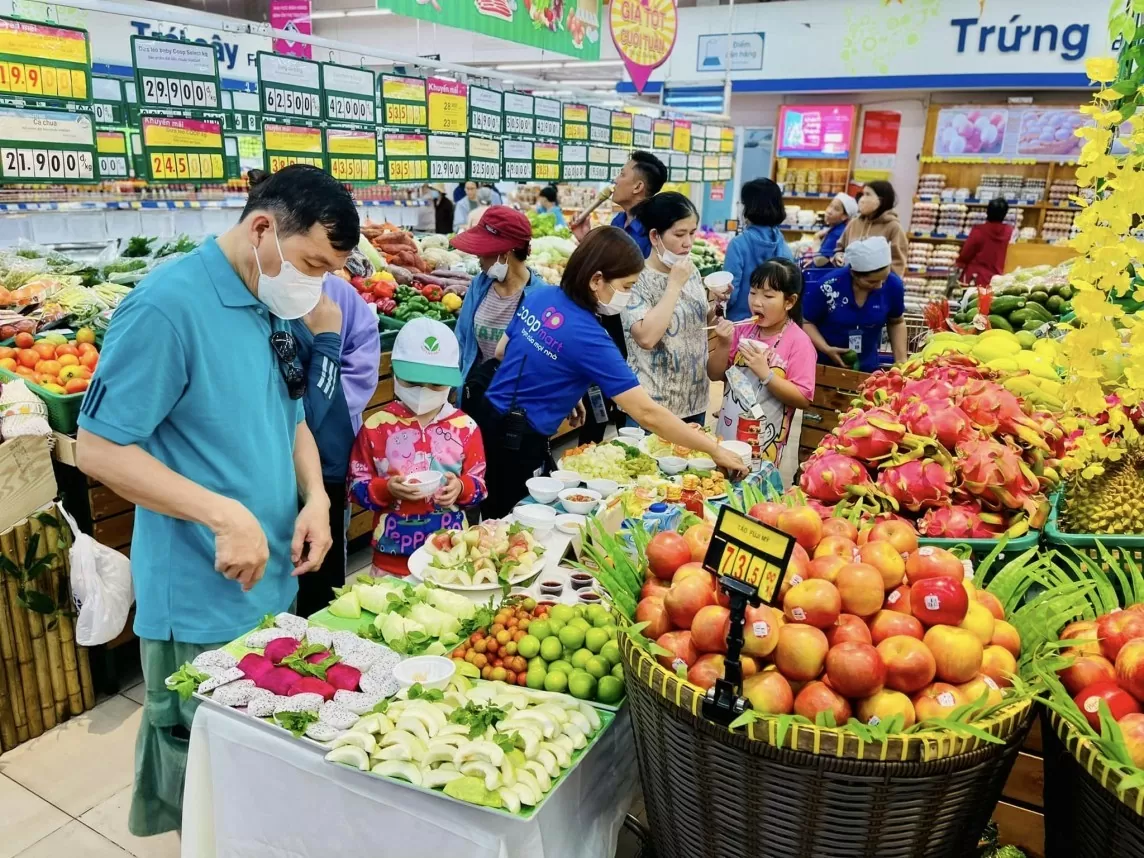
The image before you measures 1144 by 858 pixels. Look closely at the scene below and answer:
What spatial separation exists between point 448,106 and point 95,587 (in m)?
3.92

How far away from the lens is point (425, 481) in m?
2.69

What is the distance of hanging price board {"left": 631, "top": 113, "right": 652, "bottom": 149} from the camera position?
8305 mm

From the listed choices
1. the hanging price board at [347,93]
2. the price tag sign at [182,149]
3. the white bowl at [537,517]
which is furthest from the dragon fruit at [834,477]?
the hanging price board at [347,93]

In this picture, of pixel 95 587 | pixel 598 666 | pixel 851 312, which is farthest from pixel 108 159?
pixel 851 312

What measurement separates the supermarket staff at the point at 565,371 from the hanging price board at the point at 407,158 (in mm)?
2576

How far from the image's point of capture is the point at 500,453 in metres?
3.32

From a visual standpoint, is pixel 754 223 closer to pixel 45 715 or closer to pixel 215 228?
pixel 45 715

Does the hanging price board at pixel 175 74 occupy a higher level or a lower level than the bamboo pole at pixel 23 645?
higher

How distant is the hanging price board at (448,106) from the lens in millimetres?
5531

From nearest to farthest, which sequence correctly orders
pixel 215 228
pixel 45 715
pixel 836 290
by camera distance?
1. pixel 45 715
2. pixel 836 290
3. pixel 215 228

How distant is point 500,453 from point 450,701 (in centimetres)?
165

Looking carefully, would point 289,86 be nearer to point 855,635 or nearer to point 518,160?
point 518,160

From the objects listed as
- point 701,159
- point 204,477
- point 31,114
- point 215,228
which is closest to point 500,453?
point 204,477

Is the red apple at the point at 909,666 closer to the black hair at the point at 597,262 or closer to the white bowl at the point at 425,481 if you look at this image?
the white bowl at the point at 425,481
